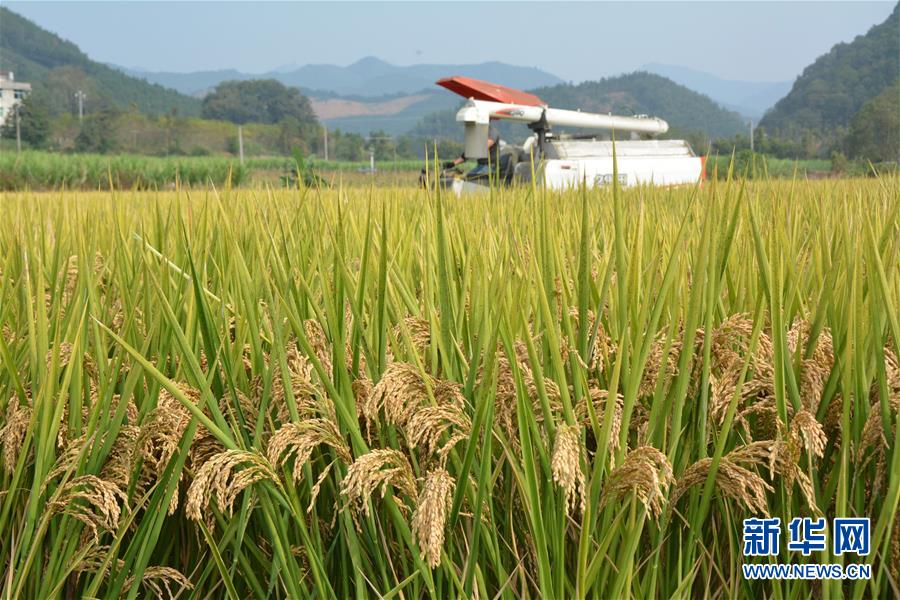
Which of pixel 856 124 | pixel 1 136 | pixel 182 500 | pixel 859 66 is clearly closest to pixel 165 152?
pixel 1 136

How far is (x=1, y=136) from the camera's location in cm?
6688

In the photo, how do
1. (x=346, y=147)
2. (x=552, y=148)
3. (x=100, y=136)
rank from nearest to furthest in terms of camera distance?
1. (x=552, y=148)
2. (x=100, y=136)
3. (x=346, y=147)

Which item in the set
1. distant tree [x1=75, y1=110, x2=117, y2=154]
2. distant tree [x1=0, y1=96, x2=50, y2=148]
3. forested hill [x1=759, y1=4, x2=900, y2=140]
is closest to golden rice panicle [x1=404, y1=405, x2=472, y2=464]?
forested hill [x1=759, y1=4, x2=900, y2=140]

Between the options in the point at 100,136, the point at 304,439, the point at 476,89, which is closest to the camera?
the point at 304,439

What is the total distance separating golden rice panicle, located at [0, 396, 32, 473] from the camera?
106 cm

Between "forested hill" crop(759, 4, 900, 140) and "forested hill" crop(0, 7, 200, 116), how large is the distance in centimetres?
6234

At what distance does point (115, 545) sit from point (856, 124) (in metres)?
41.0

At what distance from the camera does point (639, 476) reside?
845 millimetres

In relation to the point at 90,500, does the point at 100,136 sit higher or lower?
higher

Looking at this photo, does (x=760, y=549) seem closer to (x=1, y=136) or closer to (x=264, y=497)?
(x=264, y=497)

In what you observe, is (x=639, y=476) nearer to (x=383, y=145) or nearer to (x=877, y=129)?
(x=383, y=145)

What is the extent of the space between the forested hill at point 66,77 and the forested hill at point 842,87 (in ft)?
205

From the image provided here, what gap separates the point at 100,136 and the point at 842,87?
63.6m

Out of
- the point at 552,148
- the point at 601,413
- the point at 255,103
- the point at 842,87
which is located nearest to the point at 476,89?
the point at 552,148
